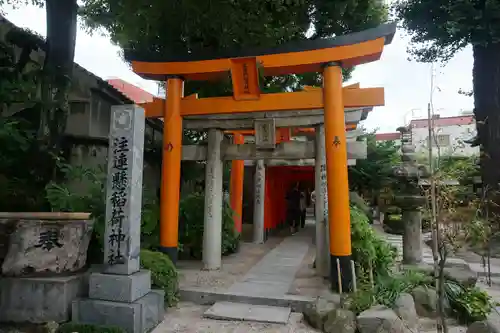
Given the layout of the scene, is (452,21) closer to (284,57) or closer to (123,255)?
(284,57)

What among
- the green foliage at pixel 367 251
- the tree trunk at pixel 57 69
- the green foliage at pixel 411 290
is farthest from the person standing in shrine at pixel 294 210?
the tree trunk at pixel 57 69

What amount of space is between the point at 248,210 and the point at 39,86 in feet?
33.9

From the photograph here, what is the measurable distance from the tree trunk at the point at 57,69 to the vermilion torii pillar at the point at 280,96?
1.15 m

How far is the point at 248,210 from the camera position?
1582cm

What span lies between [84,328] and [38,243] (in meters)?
1.43

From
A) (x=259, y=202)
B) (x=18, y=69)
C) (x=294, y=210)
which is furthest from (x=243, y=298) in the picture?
(x=294, y=210)

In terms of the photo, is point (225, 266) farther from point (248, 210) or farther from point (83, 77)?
point (248, 210)

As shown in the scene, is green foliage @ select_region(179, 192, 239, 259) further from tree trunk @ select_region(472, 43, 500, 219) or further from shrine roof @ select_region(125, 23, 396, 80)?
tree trunk @ select_region(472, 43, 500, 219)

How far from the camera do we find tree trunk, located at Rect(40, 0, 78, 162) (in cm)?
679

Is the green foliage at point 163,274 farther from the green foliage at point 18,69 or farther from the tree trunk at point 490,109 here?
the tree trunk at point 490,109

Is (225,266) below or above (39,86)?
below

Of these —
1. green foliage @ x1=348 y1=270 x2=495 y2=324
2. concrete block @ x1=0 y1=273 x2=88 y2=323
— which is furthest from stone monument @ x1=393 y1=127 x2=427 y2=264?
concrete block @ x1=0 y1=273 x2=88 y2=323

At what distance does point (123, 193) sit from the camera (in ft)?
16.5

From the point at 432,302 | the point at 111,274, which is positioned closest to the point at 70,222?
the point at 111,274
